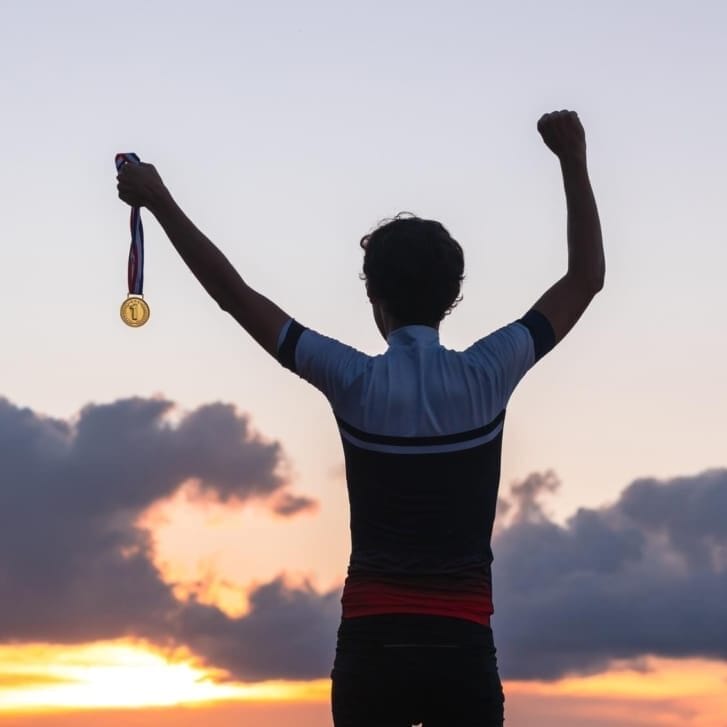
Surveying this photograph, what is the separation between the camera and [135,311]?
17.0ft

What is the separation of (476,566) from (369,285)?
4.44 ft

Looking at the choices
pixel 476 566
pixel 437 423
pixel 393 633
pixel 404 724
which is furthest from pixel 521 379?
pixel 404 724

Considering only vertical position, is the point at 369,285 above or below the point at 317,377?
above

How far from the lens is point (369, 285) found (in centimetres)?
521

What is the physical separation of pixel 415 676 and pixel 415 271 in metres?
1.75

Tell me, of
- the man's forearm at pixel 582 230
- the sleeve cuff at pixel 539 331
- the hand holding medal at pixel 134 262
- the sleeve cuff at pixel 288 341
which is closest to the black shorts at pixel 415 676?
the sleeve cuff at pixel 288 341

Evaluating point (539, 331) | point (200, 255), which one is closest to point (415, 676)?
point (539, 331)

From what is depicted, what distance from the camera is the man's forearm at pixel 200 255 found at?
503 cm

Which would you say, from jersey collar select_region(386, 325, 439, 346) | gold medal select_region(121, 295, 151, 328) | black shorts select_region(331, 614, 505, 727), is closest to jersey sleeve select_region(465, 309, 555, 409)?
jersey collar select_region(386, 325, 439, 346)

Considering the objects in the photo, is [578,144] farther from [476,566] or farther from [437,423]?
[476,566]

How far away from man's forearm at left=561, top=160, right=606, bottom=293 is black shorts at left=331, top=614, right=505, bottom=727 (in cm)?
182

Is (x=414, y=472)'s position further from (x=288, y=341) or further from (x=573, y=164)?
(x=573, y=164)

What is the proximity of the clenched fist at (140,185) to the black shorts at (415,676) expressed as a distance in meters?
2.16

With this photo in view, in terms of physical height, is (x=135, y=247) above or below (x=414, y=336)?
above
